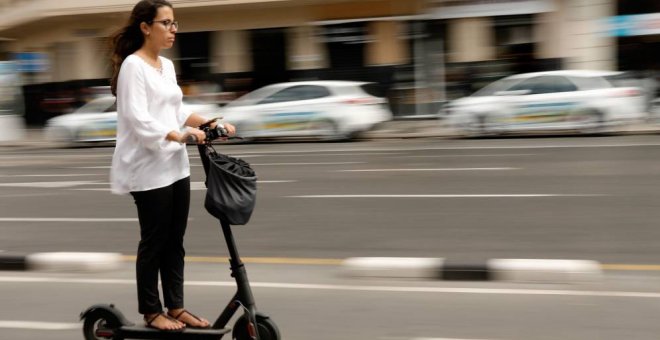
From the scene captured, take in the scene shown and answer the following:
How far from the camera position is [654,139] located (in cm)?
1672

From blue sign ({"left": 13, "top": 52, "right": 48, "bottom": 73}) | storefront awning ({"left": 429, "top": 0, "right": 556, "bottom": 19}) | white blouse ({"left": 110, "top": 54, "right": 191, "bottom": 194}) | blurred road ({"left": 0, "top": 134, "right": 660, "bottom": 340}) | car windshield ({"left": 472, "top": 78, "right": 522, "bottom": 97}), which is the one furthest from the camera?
blue sign ({"left": 13, "top": 52, "right": 48, "bottom": 73})

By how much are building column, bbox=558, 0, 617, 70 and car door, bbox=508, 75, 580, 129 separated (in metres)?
5.83

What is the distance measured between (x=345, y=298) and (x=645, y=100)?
1546 cm

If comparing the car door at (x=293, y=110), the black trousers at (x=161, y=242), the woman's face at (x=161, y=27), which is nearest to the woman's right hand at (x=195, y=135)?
the black trousers at (x=161, y=242)

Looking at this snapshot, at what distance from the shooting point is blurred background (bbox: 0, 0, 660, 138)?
23875 millimetres

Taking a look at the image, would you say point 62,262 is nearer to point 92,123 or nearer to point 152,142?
point 152,142

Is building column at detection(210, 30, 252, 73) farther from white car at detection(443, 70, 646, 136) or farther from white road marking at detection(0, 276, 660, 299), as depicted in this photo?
white road marking at detection(0, 276, 660, 299)

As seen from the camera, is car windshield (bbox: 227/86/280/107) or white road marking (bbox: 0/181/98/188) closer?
white road marking (bbox: 0/181/98/188)

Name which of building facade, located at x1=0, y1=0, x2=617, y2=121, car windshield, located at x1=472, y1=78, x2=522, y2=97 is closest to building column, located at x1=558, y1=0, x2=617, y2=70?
building facade, located at x1=0, y1=0, x2=617, y2=121

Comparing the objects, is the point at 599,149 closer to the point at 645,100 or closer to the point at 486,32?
the point at 645,100

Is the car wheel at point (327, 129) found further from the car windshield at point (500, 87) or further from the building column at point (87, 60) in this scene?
the building column at point (87, 60)

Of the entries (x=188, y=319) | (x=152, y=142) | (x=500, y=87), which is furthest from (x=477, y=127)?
(x=152, y=142)

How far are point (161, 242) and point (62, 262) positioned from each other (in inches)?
101

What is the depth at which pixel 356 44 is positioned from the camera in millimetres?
26156
